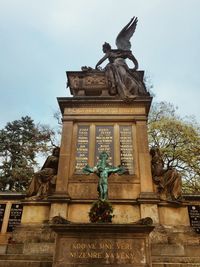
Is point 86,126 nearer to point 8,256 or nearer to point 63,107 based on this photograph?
point 63,107

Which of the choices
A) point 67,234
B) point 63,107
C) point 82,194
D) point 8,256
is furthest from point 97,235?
point 63,107

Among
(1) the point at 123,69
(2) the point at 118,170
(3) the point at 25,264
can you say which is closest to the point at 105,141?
(2) the point at 118,170

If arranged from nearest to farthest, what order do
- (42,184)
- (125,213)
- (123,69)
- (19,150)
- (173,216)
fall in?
(125,213) < (173,216) < (42,184) < (123,69) < (19,150)

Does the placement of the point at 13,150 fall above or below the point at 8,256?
above

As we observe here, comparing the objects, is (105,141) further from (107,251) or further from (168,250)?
(107,251)

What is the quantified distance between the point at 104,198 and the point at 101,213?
77 cm

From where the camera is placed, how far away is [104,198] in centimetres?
801

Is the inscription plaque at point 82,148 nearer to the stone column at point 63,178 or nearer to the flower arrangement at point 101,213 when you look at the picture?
the stone column at point 63,178

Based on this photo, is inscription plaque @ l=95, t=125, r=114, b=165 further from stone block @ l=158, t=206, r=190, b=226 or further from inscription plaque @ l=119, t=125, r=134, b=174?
stone block @ l=158, t=206, r=190, b=226

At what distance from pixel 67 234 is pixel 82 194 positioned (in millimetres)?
3367

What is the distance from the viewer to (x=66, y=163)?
10.8 meters

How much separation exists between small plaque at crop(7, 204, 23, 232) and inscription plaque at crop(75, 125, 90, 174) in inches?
127

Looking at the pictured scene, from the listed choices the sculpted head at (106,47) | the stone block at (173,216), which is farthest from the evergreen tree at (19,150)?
the stone block at (173,216)

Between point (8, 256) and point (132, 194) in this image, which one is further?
point (132, 194)
